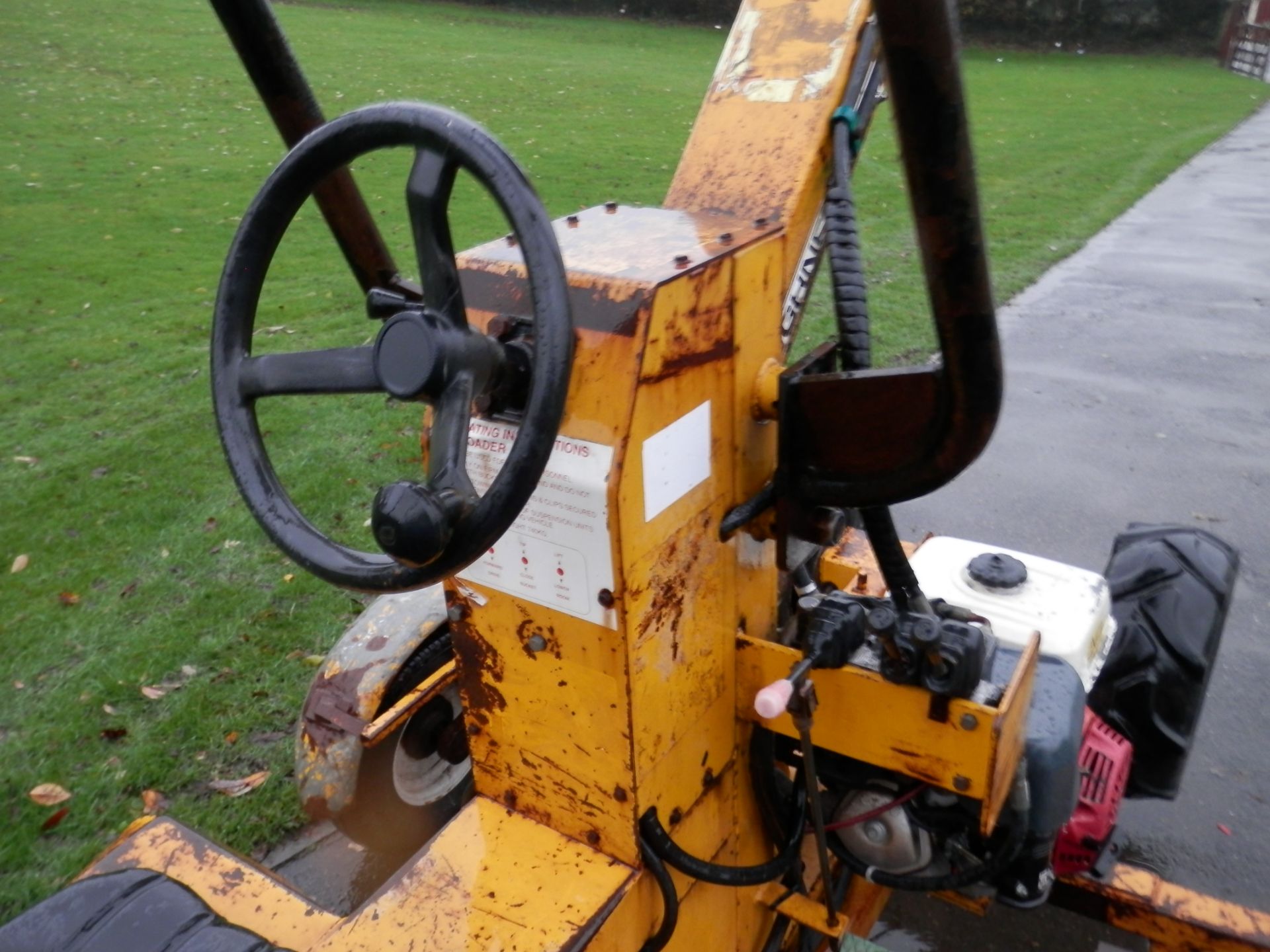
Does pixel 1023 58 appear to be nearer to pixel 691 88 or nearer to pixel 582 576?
pixel 691 88

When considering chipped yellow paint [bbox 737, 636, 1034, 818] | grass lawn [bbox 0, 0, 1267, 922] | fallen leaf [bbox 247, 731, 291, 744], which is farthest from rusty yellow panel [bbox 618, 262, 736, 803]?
fallen leaf [bbox 247, 731, 291, 744]

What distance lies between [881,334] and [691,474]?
16.5 ft

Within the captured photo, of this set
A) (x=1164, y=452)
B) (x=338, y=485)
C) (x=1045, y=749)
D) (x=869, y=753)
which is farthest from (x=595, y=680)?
(x=1164, y=452)

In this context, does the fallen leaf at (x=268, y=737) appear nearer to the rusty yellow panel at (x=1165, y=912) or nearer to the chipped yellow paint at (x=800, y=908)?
the chipped yellow paint at (x=800, y=908)

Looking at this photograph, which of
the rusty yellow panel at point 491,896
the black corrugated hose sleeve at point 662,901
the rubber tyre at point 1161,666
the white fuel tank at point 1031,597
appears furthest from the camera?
the rubber tyre at point 1161,666

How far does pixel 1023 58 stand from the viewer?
2422 centimetres

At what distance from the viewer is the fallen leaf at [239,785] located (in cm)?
304

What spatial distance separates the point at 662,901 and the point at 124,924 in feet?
2.74

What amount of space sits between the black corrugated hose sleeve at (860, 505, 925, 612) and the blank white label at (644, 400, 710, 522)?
29 centimetres

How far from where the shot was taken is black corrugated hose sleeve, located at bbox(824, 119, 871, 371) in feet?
5.30

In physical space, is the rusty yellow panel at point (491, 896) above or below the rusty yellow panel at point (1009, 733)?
below

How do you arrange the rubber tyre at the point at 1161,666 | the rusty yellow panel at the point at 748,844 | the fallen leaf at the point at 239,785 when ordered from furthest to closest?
the fallen leaf at the point at 239,785 → the rubber tyre at the point at 1161,666 → the rusty yellow panel at the point at 748,844

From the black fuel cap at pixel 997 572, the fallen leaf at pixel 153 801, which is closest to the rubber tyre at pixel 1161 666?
the black fuel cap at pixel 997 572

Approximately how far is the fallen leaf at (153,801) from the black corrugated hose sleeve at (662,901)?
1523mm
